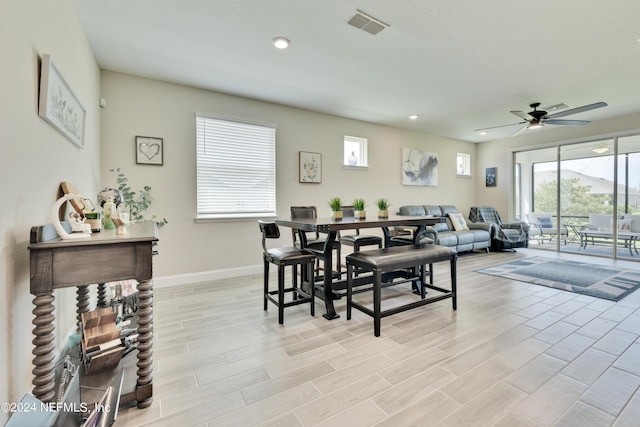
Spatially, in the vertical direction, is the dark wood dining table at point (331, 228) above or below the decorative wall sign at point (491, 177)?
below

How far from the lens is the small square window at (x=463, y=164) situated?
24.5 feet

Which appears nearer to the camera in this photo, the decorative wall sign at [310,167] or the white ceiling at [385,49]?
the white ceiling at [385,49]

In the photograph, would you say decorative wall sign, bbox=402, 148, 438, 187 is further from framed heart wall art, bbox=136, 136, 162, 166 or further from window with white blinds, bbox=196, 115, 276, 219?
framed heart wall art, bbox=136, 136, 162, 166

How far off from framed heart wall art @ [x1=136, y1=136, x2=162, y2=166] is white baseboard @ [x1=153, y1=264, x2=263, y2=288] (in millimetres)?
1499

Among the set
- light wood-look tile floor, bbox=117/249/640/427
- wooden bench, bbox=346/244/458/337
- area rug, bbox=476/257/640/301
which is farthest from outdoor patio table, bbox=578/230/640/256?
wooden bench, bbox=346/244/458/337

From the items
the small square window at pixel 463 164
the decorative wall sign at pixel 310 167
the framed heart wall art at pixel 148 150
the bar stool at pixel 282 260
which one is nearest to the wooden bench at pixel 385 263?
the bar stool at pixel 282 260

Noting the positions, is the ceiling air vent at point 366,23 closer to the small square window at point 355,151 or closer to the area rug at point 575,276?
the small square window at point 355,151

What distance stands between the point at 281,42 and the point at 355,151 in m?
3.06

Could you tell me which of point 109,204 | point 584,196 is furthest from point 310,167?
point 584,196

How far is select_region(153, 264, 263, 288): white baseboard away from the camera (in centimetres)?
375

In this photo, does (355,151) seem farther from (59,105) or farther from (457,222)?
(59,105)

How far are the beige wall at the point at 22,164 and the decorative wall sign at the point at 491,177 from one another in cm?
824

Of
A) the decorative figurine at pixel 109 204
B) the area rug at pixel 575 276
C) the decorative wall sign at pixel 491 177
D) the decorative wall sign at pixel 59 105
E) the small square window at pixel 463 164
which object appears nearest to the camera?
the decorative wall sign at pixel 59 105

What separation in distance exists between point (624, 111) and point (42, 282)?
7946 mm
